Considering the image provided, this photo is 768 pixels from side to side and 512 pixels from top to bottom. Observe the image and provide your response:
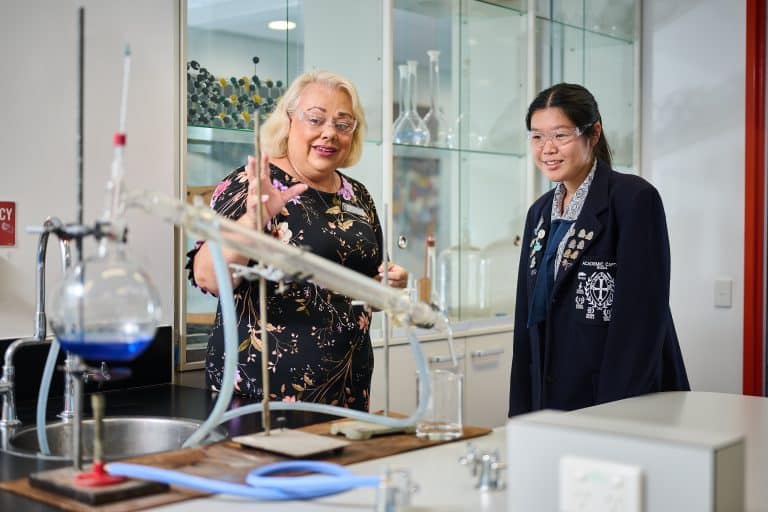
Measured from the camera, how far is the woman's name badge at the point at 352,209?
7.52ft

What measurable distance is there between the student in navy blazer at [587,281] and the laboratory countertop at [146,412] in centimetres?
80

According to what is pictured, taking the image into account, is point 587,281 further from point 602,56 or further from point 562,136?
point 602,56

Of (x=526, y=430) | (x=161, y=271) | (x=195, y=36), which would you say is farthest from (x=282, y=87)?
(x=526, y=430)

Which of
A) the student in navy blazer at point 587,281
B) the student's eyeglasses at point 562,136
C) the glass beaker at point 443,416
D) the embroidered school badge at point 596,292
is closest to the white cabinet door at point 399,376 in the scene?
the student in navy blazer at point 587,281

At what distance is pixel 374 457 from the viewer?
1.39 m

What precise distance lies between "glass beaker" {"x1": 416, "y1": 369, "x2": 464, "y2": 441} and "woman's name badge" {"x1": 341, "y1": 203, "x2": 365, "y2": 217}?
34.2 inches

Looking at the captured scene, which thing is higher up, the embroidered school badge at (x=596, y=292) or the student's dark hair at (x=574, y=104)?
the student's dark hair at (x=574, y=104)

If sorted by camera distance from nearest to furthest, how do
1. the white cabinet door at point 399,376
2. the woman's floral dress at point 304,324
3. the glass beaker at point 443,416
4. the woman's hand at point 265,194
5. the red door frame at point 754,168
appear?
the glass beaker at point 443,416 < the woman's hand at point 265,194 < the woman's floral dress at point 304,324 < the white cabinet door at point 399,376 < the red door frame at point 754,168

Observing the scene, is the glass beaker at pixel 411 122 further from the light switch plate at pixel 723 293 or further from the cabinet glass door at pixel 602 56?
the light switch plate at pixel 723 293

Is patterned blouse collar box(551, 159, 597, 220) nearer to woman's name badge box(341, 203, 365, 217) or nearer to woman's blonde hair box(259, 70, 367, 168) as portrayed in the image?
woman's name badge box(341, 203, 365, 217)

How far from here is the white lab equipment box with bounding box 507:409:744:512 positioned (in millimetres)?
927

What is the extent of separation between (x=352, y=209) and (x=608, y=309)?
692 mm

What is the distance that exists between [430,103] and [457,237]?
0.54m

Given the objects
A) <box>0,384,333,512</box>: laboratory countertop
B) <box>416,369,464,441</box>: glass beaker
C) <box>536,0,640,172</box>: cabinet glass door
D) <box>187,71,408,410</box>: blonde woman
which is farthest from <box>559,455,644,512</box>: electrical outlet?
<box>536,0,640,172</box>: cabinet glass door
